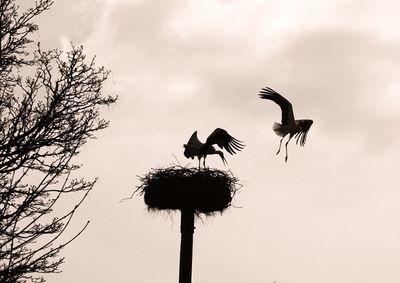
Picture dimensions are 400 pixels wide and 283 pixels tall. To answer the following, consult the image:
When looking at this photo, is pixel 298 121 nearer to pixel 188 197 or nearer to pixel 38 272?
pixel 188 197

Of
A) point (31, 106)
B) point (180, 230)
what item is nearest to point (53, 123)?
point (31, 106)

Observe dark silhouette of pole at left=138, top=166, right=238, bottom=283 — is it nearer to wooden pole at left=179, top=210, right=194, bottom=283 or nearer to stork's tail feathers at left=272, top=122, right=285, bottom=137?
wooden pole at left=179, top=210, right=194, bottom=283

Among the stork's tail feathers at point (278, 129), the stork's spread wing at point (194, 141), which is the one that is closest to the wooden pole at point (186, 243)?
the stork's spread wing at point (194, 141)

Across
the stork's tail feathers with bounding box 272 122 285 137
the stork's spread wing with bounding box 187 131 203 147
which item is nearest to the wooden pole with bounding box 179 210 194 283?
the stork's spread wing with bounding box 187 131 203 147

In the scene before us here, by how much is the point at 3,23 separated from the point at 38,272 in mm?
2252

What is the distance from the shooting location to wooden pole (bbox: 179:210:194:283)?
1307 cm

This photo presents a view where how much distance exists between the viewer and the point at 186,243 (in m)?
13.3

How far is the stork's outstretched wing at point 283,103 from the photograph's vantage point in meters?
12.2

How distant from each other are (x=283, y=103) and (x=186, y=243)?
2.79 m

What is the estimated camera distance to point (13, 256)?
18.3ft

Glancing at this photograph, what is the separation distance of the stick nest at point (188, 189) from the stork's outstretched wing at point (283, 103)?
152 cm

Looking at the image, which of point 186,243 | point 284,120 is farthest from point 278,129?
point 186,243

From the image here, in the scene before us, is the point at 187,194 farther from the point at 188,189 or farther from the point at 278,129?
the point at 278,129

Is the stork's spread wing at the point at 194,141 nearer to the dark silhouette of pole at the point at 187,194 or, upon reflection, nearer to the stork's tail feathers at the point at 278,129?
the dark silhouette of pole at the point at 187,194
